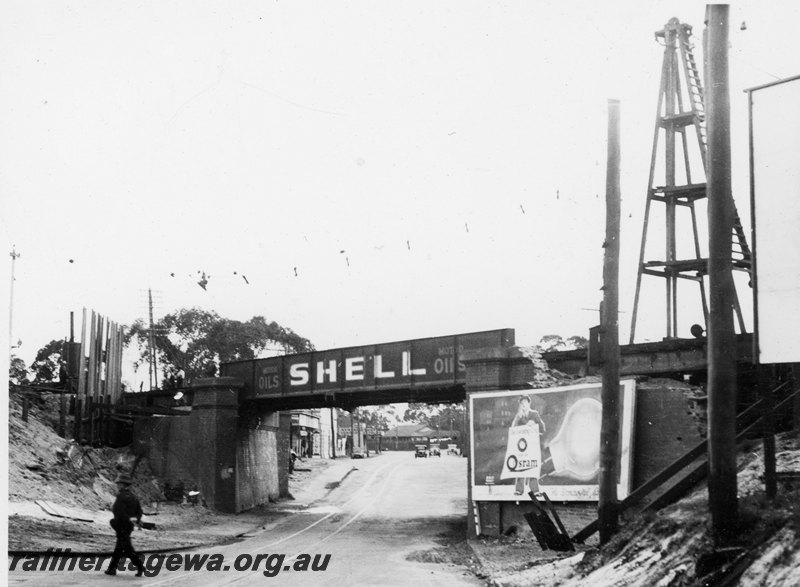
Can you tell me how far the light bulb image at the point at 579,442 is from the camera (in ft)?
60.1

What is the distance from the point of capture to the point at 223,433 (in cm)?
3081

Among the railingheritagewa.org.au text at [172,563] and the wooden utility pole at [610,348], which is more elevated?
the wooden utility pole at [610,348]

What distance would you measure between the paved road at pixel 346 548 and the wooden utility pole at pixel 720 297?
5.72 m

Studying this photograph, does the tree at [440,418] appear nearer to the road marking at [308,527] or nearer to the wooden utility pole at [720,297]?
the road marking at [308,527]

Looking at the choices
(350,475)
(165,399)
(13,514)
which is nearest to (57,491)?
(13,514)

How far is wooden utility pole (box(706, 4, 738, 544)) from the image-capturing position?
945 centimetres

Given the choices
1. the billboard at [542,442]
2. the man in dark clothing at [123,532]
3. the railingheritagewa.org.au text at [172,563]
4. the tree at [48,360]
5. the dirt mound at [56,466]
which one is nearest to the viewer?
the man in dark clothing at [123,532]

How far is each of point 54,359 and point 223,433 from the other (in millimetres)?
31429

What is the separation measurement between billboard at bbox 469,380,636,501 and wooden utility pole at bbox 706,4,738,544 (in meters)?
7.99

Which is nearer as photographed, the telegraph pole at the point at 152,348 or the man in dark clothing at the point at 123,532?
the man in dark clothing at the point at 123,532

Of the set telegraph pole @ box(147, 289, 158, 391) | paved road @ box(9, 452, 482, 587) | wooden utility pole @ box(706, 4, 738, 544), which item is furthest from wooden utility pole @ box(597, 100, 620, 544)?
telegraph pole @ box(147, 289, 158, 391)

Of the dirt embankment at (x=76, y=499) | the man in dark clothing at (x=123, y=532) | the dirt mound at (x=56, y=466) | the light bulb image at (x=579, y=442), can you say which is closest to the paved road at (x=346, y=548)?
the man in dark clothing at (x=123, y=532)

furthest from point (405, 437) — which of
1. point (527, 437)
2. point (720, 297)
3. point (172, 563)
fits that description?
point (720, 297)

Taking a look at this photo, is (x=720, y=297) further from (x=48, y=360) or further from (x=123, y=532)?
(x=48, y=360)
